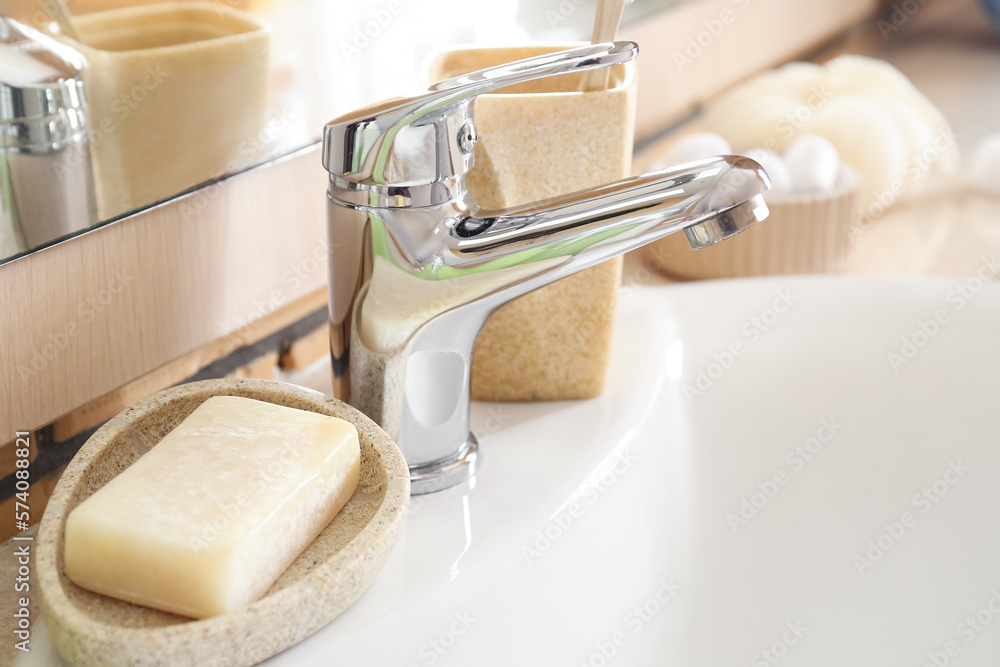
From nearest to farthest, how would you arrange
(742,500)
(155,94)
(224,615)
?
(224,615), (155,94), (742,500)

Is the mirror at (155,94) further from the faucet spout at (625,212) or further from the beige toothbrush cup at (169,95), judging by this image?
the faucet spout at (625,212)

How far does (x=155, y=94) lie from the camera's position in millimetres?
414

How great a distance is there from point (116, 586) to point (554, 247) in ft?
0.68

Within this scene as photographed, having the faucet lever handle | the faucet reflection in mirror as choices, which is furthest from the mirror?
the faucet lever handle

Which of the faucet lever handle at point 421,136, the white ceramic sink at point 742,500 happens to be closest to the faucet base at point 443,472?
the white ceramic sink at point 742,500

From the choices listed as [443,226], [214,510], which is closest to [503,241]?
[443,226]

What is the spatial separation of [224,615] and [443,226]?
17 cm

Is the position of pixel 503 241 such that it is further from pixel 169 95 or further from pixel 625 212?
pixel 169 95

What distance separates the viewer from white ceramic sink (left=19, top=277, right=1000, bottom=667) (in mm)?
407

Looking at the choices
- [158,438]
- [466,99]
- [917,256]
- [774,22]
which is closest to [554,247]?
[466,99]

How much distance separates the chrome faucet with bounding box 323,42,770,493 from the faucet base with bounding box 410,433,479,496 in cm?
Answer: 3

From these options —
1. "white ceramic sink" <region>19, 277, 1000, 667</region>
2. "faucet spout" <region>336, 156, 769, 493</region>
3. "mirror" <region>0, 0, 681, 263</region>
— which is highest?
"mirror" <region>0, 0, 681, 263</region>

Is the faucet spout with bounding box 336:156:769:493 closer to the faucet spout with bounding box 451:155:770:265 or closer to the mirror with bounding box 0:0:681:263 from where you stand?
the faucet spout with bounding box 451:155:770:265

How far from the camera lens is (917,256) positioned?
73 cm
